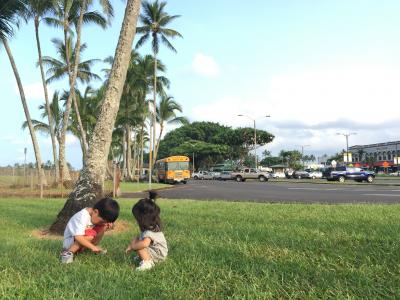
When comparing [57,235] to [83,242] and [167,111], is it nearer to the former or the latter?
[83,242]

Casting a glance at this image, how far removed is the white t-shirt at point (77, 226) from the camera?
5477 mm

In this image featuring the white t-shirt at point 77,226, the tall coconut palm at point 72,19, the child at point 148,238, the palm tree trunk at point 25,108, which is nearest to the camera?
the child at point 148,238

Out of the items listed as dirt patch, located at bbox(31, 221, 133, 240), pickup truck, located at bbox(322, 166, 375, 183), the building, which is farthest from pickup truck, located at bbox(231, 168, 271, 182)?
the building

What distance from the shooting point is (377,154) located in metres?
109

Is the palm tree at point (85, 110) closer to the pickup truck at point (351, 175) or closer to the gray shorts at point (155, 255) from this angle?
the pickup truck at point (351, 175)

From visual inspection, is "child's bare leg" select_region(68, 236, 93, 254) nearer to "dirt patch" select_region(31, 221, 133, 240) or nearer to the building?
"dirt patch" select_region(31, 221, 133, 240)

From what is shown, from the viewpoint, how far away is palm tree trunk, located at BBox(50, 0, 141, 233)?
859cm

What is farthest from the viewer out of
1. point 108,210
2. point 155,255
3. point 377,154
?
point 377,154

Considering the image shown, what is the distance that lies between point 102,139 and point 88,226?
11.9 ft

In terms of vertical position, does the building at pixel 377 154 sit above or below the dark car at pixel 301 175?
above

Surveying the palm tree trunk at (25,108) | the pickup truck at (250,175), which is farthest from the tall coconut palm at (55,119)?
the pickup truck at (250,175)

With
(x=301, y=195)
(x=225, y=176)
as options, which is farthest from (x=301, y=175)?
(x=301, y=195)

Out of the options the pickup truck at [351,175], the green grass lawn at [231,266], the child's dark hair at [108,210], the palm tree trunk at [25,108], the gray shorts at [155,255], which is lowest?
the green grass lawn at [231,266]

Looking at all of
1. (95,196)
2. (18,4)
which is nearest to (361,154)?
(18,4)
